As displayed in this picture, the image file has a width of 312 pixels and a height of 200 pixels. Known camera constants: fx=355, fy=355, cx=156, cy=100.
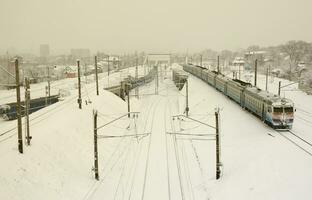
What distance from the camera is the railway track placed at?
27.5 m

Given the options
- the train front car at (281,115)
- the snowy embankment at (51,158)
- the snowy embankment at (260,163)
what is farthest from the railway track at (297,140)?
the snowy embankment at (51,158)

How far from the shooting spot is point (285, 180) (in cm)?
2220

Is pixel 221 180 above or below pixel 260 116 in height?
below

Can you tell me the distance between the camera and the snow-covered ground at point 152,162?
74.4ft

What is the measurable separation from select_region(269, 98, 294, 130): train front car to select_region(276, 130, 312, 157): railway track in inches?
26.2

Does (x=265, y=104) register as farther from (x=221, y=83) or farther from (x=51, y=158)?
(x=221, y=83)

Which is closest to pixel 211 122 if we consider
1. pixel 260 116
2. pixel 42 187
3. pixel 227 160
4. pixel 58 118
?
pixel 260 116

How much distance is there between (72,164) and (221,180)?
11.9 metres

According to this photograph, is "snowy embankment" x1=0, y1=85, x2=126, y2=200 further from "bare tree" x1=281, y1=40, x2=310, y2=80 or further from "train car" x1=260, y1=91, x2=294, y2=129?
"bare tree" x1=281, y1=40, x2=310, y2=80

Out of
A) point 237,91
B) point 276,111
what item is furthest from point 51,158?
point 237,91

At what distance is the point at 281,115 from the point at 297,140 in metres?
3.77

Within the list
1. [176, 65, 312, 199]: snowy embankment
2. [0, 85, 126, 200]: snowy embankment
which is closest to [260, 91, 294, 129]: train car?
[176, 65, 312, 199]: snowy embankment

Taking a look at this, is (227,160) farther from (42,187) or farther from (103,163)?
(42,187)

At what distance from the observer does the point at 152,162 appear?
32.8m
